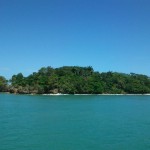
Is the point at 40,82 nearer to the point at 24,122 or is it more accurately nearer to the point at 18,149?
the point at 24,122

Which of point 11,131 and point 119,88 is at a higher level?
point 119,88

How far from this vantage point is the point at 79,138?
21.4 metres

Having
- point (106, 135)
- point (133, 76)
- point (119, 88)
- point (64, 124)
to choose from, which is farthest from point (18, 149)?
point (133, 76)

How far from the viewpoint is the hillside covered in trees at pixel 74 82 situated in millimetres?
99875

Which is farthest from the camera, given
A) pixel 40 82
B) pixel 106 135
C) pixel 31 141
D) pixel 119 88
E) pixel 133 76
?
pixel 133 76

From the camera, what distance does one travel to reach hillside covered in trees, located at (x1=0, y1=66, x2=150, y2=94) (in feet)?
328

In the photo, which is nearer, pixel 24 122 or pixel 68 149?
pixel 68 149

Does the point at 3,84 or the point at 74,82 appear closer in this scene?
the point at 74,82

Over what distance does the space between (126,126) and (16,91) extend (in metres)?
79.5

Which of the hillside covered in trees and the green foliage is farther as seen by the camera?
the green foliage

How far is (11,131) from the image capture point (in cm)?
2370

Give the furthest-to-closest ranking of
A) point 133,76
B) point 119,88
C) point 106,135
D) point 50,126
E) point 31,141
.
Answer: point 133,76, point 119,88, point 50,126, point 106,135, point 31,141

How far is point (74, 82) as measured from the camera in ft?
334

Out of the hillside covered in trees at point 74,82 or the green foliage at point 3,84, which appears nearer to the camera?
the hillside covered in trees at point 74,82
